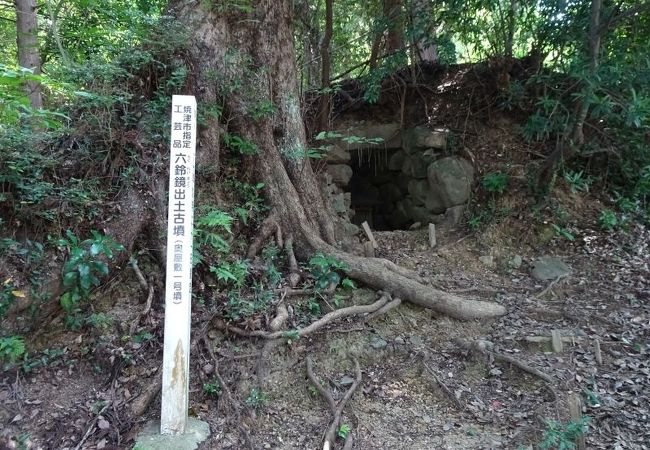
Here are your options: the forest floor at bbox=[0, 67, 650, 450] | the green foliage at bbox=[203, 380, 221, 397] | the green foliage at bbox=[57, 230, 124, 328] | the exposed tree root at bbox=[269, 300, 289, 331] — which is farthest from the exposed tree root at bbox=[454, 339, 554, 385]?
the green foliage at bbox=[57, 230, 124, 328]

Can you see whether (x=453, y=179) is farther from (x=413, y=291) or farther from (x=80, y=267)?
(x=80, y=267)

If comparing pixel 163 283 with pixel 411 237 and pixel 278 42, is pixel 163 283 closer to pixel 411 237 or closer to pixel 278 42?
pixel 278 42

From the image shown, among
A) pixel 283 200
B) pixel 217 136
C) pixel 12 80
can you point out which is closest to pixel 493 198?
pixel 283 200

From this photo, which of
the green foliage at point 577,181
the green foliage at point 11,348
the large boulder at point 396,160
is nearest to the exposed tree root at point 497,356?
the green foliage at point 577,181

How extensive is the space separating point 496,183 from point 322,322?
3.67m

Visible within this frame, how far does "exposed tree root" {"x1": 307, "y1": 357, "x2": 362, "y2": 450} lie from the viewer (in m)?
3.39

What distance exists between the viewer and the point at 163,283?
4.10m

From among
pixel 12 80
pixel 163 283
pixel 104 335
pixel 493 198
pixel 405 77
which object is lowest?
pixel 104 335

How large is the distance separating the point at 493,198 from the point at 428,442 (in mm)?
3992

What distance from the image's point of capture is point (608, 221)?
6.28 m

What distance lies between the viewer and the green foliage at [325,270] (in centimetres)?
463

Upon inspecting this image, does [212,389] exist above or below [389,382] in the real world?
above

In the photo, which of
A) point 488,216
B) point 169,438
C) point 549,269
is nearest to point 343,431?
point 169,438

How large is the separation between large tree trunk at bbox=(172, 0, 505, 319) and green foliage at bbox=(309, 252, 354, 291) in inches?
5.9
